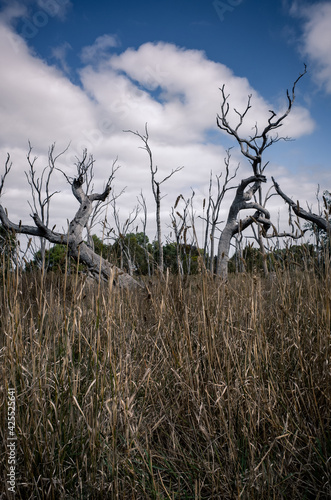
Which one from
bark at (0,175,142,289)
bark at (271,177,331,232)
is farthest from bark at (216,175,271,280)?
bark at (0,175,142,289)

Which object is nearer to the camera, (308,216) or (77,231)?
(77,231)

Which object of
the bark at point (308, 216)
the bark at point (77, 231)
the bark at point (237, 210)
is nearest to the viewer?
the bark at point (77, 231)

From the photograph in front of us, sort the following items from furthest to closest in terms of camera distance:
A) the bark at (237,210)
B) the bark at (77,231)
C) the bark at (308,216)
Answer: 1. the bark at (237,210)
2. the bark at (308,216)
3. the bark at (77,231)

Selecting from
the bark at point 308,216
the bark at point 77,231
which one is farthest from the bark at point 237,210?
the bark at point 77,231

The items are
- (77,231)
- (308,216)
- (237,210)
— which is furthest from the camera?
(237,210)

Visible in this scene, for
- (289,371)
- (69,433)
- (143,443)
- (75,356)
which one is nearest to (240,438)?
(143,443)

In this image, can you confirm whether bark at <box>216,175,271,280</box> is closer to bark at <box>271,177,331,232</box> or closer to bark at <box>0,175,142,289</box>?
bark at <box>271,177,331,232</box>

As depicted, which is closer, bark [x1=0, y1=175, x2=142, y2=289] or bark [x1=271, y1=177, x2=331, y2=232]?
bark [x1=0, y1=175, x2=142, y2=289]

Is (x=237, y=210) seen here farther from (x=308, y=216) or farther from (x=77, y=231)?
(x=77, y=231)

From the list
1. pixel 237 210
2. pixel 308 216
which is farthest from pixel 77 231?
pixel 308 216

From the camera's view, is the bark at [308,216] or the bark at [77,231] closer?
the bark at [77,231]

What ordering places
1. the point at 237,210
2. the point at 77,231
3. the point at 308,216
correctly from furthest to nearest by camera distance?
the point at 237,210
the point at 308,216
the point at 77,231

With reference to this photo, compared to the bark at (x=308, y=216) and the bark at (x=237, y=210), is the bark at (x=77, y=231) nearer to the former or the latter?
the bark at (x=237, y=210)

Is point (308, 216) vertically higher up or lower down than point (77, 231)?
higher up
